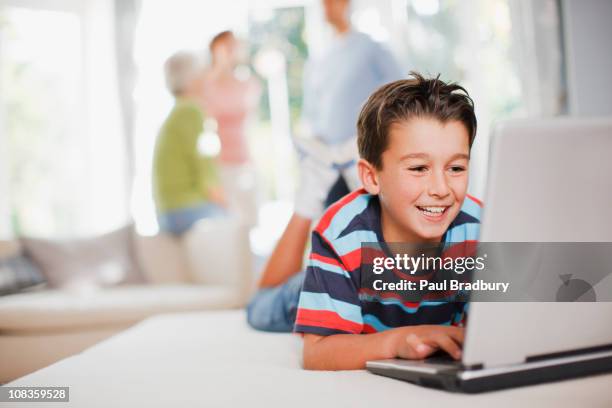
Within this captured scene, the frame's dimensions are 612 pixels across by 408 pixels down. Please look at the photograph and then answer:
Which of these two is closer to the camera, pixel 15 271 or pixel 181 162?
pixel 15 271

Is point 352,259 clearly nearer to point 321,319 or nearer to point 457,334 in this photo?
point 321,319

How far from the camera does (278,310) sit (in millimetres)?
1877

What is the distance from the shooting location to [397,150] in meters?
1.21

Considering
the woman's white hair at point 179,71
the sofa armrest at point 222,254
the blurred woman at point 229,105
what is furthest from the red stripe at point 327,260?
the blurred woman at point 229,105

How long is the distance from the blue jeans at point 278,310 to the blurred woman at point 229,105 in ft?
8.02

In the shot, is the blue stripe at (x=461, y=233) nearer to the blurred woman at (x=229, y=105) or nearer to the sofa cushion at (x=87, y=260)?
the sofa cushion at (x=87, y=260)

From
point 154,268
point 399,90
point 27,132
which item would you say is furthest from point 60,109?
point 399,90

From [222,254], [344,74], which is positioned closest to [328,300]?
[222,254]

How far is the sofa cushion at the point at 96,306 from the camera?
2727 mm

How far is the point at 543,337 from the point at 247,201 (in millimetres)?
3798

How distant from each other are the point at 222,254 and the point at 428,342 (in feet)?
7.37

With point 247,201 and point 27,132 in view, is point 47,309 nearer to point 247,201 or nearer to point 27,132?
Answer: point 247,201

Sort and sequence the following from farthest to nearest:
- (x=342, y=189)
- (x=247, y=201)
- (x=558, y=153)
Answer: (x=247, y=201)
(x=342, y=189)
(x=558, y=153)

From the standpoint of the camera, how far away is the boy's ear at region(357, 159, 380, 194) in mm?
1304
